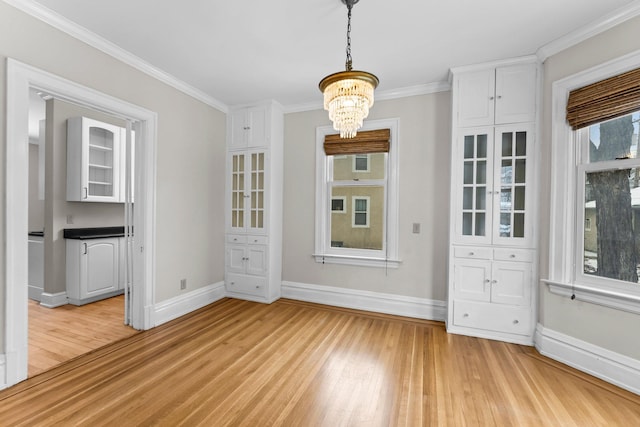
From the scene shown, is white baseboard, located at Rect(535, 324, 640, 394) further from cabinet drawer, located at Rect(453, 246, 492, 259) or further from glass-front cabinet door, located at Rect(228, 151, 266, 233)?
glass-front cabinet door, located at Rect(228, 151, 266, 233)

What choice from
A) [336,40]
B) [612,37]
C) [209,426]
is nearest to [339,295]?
[209,426]

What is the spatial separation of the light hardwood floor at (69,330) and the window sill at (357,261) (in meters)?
Result: 2.28

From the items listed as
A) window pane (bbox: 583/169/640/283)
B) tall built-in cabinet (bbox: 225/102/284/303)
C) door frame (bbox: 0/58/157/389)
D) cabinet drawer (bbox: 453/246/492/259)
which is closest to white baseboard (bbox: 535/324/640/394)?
window pane (bbox: 583/169/640/283)

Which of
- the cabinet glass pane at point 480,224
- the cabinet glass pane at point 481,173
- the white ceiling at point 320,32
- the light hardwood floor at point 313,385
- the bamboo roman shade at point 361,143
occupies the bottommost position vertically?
the light hardwood floor at point 313,385

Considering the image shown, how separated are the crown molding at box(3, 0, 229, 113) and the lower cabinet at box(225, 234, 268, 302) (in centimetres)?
199

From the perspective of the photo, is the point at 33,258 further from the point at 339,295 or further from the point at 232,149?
the point at 339,295

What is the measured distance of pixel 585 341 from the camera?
7.95 feet

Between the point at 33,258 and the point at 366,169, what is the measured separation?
4.57 meters

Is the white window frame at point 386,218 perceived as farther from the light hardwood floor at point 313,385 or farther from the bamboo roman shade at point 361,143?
the light hardwood floor at point 313,385

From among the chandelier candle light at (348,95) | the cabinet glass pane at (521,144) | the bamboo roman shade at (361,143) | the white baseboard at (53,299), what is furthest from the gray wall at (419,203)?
the white baseboard at (53,299)

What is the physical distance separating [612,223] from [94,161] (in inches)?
233

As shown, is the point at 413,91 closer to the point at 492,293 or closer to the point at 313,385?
the point at 492,293

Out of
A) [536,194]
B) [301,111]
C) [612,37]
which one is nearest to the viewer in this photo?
[612,37]

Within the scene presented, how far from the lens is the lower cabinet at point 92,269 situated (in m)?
3.81
